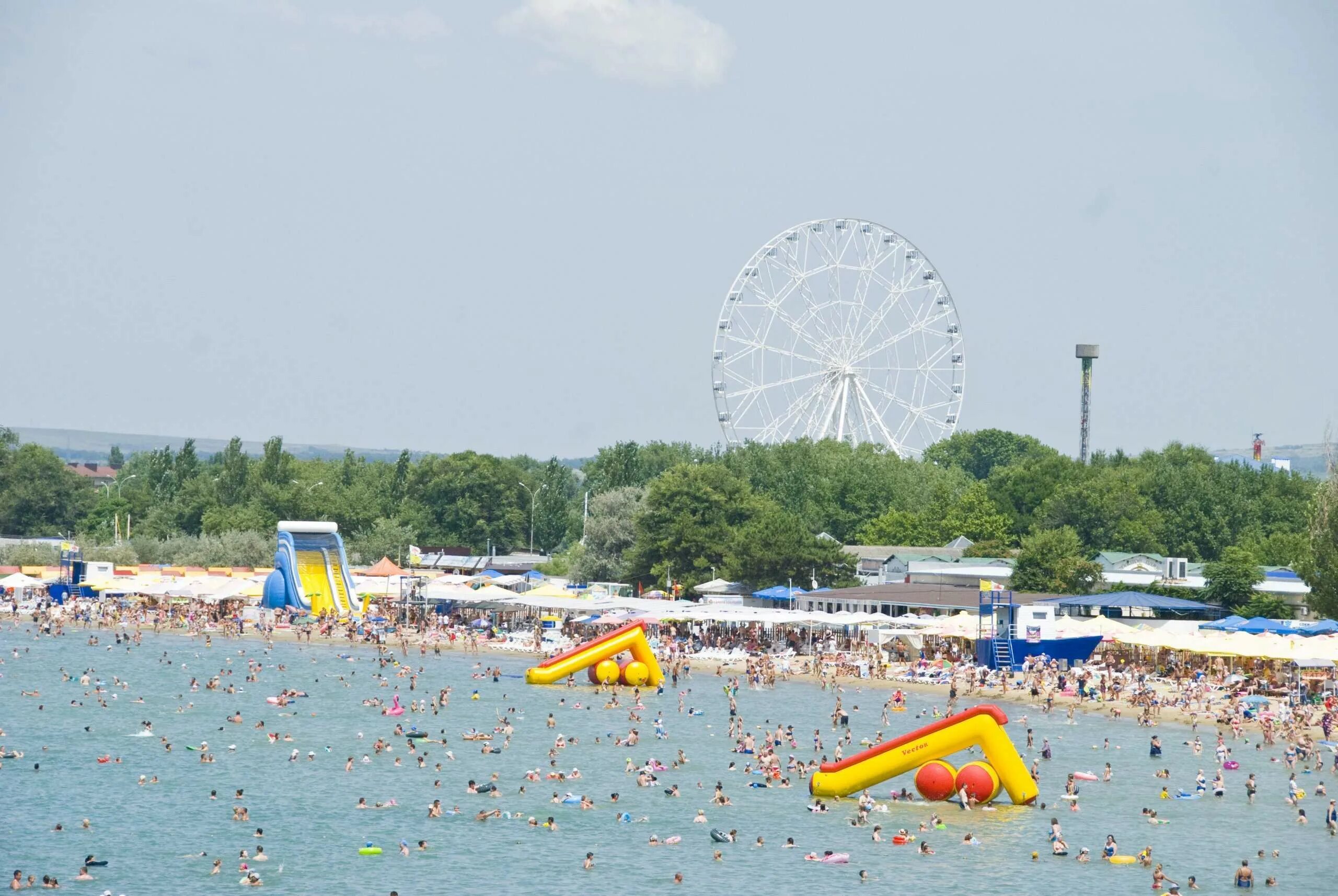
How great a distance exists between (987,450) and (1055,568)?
108m

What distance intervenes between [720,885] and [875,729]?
62.8 ft

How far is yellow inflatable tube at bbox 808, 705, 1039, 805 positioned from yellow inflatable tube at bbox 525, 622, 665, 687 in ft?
72.7

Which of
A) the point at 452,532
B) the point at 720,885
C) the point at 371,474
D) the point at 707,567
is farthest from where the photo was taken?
the point at 371,474

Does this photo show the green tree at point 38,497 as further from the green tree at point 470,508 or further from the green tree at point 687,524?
Answer: the green tree at point 687,524

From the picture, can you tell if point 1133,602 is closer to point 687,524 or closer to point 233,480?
point 687,524

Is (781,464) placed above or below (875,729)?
above

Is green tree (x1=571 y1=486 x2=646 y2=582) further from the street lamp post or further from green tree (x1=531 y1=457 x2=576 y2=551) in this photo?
green tree (x1=531 y1=457 x2=576 y2=551)

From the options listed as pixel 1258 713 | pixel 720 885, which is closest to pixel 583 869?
pixel 720 885

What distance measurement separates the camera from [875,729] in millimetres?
53438

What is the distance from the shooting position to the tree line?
84.3m

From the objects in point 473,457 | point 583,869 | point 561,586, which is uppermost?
point 473,457

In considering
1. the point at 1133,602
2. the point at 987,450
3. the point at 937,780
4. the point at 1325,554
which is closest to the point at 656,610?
the point at 1133,602

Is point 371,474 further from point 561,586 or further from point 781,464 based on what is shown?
point 561,586

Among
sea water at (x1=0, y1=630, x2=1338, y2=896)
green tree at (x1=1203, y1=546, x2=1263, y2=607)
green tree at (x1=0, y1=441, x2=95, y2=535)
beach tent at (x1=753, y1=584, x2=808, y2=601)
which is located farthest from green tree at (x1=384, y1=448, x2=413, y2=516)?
green tree at (x1=1203, y1=546, x2=1263, y2=607)
